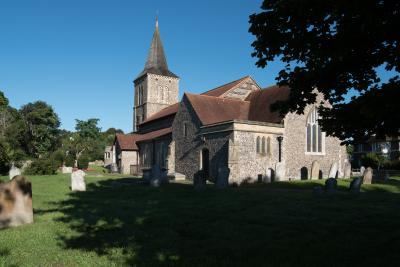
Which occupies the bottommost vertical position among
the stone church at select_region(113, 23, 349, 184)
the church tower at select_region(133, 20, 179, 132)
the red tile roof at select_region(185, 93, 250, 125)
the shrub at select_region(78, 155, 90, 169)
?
the shrub at select_region(78, 155, 90, 169)

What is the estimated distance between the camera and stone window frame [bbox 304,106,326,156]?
87.2ft

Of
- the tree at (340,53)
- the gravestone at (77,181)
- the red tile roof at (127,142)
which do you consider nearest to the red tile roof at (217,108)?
the gravestone at (77,181)

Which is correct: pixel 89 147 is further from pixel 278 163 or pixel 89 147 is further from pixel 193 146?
pixel 278 163

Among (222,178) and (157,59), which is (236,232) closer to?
(222,178)

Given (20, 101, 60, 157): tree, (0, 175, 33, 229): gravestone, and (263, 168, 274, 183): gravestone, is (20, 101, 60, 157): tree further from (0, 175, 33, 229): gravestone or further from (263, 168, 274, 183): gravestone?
(0, 175, 33, 229): gravestone

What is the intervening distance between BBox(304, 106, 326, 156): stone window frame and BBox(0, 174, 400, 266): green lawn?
14.8 m

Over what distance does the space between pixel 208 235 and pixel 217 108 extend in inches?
838

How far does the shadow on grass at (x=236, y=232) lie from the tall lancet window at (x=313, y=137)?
14.6 metres

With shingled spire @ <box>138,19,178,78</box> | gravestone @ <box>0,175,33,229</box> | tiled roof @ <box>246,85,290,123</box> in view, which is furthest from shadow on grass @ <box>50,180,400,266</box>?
shingled spire @ <box>138,19,178,78</box>

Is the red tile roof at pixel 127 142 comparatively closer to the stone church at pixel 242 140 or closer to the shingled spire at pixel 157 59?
the stone church at pixel 242 140

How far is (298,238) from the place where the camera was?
7.15 meters

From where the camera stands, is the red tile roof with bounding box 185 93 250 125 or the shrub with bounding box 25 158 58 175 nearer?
the red tile roof with bounding box 185 93 250 125

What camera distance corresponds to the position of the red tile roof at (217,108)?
26.8 metres

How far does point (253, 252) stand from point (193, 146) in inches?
818
